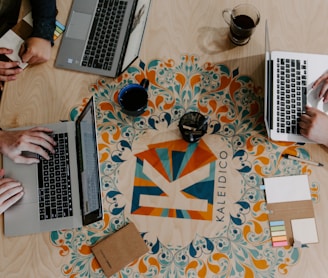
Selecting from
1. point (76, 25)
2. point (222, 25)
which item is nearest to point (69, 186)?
point (76, 25)

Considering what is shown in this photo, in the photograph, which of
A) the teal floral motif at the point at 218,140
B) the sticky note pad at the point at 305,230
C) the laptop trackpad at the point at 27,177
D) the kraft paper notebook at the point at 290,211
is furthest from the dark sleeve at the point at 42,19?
the sticky note pad at the point at 305,230

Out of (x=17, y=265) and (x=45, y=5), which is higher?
(x=45, y=5)

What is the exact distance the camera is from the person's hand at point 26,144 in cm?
127

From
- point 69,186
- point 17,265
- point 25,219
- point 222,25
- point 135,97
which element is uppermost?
point 222,25

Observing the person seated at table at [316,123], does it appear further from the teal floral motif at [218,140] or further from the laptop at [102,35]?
the laptop at [102,35]

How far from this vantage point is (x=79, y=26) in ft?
4.68

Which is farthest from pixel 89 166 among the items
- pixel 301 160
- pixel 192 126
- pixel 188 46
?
pixel 301 160

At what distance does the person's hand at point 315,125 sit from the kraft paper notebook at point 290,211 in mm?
142

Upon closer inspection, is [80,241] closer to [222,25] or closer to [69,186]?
[69,186]

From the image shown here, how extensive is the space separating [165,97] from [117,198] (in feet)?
1.36

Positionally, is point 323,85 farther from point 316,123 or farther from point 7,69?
point 7,69

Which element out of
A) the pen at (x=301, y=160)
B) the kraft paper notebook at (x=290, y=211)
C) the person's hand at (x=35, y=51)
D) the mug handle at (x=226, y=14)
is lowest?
the kraft paper notebook at (x=290, y=211)

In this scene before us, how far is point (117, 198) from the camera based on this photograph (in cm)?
126

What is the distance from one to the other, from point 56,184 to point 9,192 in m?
0.16
